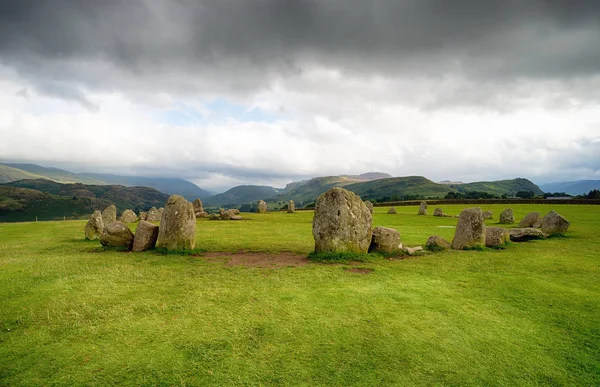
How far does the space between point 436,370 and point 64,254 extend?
18.1 meters

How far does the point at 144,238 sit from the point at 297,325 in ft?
42.3

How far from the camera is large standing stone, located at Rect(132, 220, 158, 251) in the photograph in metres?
16.9

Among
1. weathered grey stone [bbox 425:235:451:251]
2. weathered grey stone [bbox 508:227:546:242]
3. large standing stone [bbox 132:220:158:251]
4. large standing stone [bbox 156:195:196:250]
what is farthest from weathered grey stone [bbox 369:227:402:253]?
large standing stone [bbox 132:220:158:251]

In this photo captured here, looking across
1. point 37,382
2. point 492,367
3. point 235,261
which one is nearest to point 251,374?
point 37,382

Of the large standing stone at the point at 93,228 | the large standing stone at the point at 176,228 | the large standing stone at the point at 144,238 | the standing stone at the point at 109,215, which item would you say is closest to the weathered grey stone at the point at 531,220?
the large standing stone at the point at 176,228

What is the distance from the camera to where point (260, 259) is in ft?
50.2

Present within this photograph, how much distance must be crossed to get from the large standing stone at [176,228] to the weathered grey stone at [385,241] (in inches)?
399

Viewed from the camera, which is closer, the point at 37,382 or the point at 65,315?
the point at 37,382

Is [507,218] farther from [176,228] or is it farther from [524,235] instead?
[176,228]

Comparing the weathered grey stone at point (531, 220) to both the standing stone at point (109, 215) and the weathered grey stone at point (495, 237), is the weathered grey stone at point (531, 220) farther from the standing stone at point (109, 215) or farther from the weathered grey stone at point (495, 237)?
the standing stone at point (109, 215)

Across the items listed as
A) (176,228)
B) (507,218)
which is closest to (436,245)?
(176,228)

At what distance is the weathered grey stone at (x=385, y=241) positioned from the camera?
16391mm

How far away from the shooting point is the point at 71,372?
5.54 metres

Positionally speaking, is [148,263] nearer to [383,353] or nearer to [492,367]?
[383,353]
